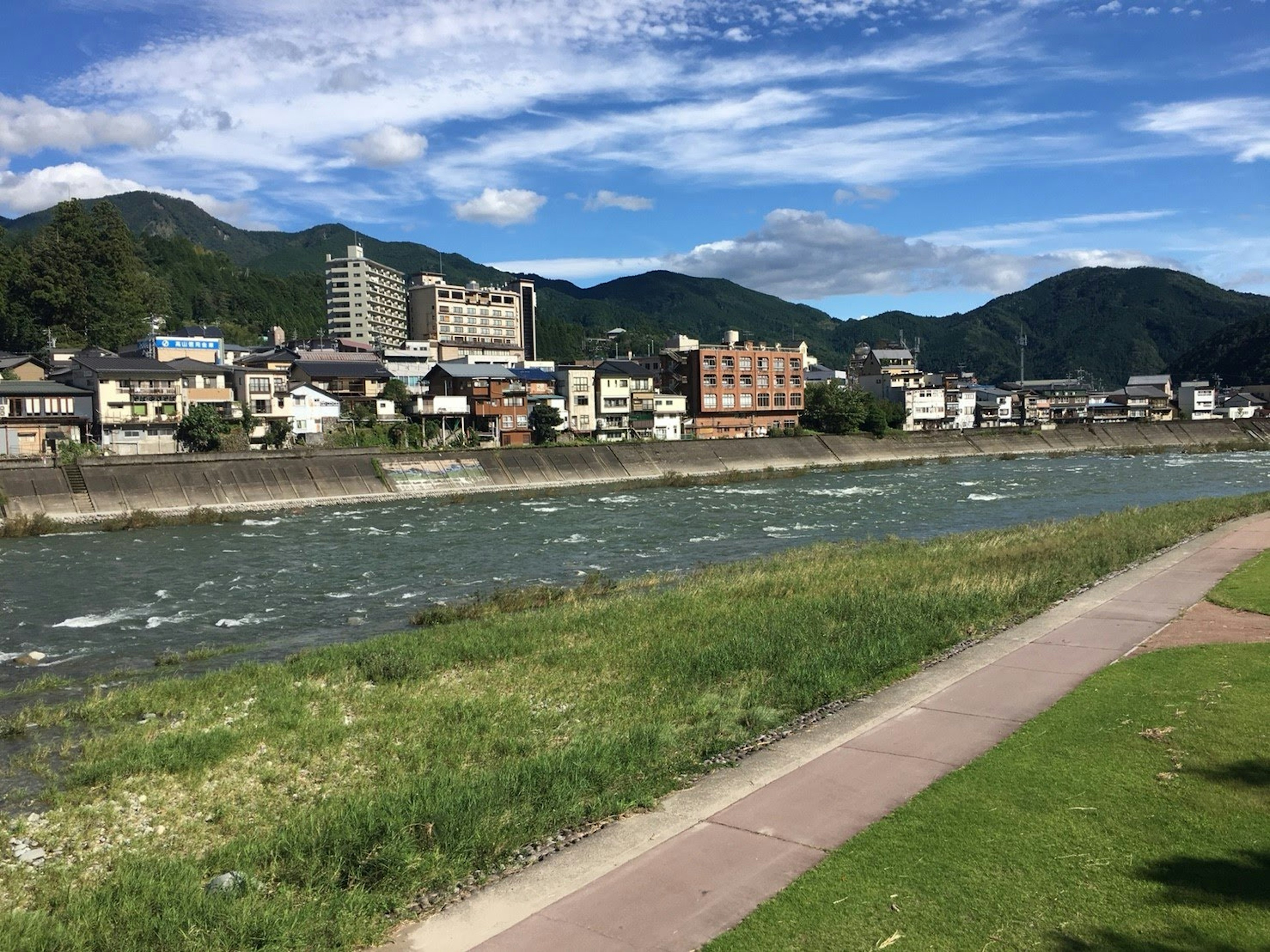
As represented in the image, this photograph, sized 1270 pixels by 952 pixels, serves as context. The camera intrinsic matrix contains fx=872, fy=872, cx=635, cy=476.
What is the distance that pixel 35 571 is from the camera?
2680 cm

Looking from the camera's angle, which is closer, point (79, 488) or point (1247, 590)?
point (1247, 590)

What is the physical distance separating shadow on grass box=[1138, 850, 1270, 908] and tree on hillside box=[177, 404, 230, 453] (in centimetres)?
5014

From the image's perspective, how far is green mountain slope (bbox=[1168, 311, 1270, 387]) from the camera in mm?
148875

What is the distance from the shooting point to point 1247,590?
15.3 meters

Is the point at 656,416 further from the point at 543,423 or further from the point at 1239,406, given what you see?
the point at 1239,406

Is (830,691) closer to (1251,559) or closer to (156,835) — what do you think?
(156,835)

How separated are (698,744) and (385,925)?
4.01m

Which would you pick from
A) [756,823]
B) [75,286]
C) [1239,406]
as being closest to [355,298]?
[75,286]

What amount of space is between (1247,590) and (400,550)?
24.1m

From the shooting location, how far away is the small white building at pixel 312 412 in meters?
57.8

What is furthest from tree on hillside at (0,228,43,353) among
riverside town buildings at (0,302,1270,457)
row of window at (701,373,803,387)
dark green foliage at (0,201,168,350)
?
row of window at (701,373,803,387)

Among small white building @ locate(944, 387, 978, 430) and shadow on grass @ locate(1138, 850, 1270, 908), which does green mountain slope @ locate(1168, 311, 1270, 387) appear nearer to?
small white building @ locate(944, 387, 978, 430)

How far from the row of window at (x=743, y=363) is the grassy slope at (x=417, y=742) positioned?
66.3 meters

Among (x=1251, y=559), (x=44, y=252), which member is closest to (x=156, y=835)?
(x=1251, y=559)
